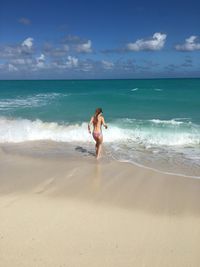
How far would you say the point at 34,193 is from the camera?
6039mm

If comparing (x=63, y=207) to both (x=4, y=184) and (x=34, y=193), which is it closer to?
(x=34, y=193)

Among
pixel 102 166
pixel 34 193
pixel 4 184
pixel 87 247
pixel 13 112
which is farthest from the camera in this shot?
pixel 13 112

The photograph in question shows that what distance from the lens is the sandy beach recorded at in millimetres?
3939

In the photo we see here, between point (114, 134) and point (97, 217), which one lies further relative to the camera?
point (114, 134)

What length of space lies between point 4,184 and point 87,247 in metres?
3.07

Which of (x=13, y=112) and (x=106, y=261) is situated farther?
(x=13, y=112)

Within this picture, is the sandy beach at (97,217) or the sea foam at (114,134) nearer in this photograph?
the sandy beach at (97,217)

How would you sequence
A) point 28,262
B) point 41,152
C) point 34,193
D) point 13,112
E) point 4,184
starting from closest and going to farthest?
point 28,262, point 34,193, point 4,184, point 41,152, point 13,112

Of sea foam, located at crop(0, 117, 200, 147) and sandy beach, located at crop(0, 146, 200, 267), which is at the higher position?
sea foam, located at crop(0, 117, 200, 147)

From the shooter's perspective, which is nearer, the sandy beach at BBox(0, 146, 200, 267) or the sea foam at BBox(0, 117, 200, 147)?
the sandy beach at BBox(0, 146, 200, 267)

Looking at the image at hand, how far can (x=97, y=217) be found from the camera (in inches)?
197

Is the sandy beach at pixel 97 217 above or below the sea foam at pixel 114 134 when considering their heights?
below

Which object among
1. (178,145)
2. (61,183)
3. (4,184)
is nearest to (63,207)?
(61,183)

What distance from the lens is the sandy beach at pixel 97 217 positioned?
3939 millimetres
